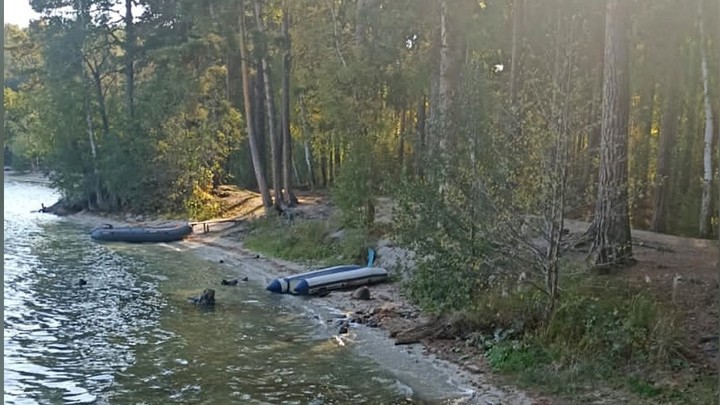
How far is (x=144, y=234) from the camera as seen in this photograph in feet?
85.8

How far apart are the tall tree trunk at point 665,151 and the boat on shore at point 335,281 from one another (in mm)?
7843

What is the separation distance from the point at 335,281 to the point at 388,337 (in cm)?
431

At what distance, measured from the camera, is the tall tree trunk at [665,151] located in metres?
18.5

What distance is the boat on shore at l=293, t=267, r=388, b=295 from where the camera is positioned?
49.9 ft

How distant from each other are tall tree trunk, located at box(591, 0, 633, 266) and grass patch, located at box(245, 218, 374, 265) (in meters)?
7.22

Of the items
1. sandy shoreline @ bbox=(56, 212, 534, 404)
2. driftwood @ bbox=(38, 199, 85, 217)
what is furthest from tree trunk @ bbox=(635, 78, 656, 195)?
driftwood @ bbox=(38, 199, 85, 217)

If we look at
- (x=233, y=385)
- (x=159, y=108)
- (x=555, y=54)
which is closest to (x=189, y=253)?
(x=159, y=108)

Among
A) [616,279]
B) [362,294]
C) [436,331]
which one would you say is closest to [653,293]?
[616,279]

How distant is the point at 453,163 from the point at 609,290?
289cm

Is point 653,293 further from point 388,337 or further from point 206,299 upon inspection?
point 206,299

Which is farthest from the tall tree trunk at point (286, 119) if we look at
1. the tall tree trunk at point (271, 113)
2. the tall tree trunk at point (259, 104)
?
the tall tree trunk at point (259, 104)

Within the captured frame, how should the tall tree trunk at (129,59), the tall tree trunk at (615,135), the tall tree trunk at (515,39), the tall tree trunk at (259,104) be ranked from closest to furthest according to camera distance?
the tall tree trunk at (615,135), the tall tree trunk at (515,39), the tall tree trunk at (259,104), the tall tree trunk at (129,59)

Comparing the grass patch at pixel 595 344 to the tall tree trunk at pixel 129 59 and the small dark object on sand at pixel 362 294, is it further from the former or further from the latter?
the tall tree trunk at pixel 129 59

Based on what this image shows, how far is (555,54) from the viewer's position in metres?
9.54
